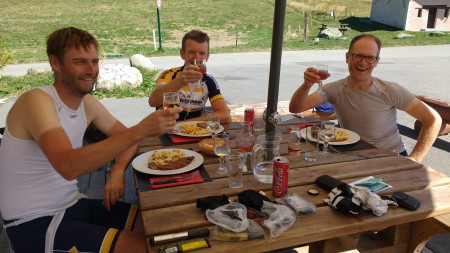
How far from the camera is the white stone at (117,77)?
26.1ft

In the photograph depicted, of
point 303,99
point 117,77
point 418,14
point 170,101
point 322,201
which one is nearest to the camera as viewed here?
point 322,201

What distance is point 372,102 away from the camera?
10.0ft

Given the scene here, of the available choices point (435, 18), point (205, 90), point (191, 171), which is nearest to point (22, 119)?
point (191, 171)

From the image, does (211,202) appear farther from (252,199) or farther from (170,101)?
(170,101)

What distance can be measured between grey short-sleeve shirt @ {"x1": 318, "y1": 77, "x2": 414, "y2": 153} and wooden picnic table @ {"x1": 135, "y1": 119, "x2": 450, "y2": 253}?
59 centimetres

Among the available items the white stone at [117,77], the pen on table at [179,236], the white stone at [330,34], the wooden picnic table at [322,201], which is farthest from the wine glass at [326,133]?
the white stone at [330,34]

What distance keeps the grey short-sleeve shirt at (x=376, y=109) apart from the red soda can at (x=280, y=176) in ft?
5.18

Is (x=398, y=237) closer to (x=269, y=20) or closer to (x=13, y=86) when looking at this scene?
(x=13, y=86)

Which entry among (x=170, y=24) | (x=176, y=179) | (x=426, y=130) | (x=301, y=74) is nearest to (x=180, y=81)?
(x=176, y=179)

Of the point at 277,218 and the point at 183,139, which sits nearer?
the point at 277,218

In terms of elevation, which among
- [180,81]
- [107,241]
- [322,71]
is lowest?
[107,241]

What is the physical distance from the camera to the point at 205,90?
138 inches

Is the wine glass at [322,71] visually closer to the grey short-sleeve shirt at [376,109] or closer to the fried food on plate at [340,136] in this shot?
the fried food on plate at [340,136]

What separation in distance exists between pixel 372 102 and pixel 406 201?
1467 millimetres
